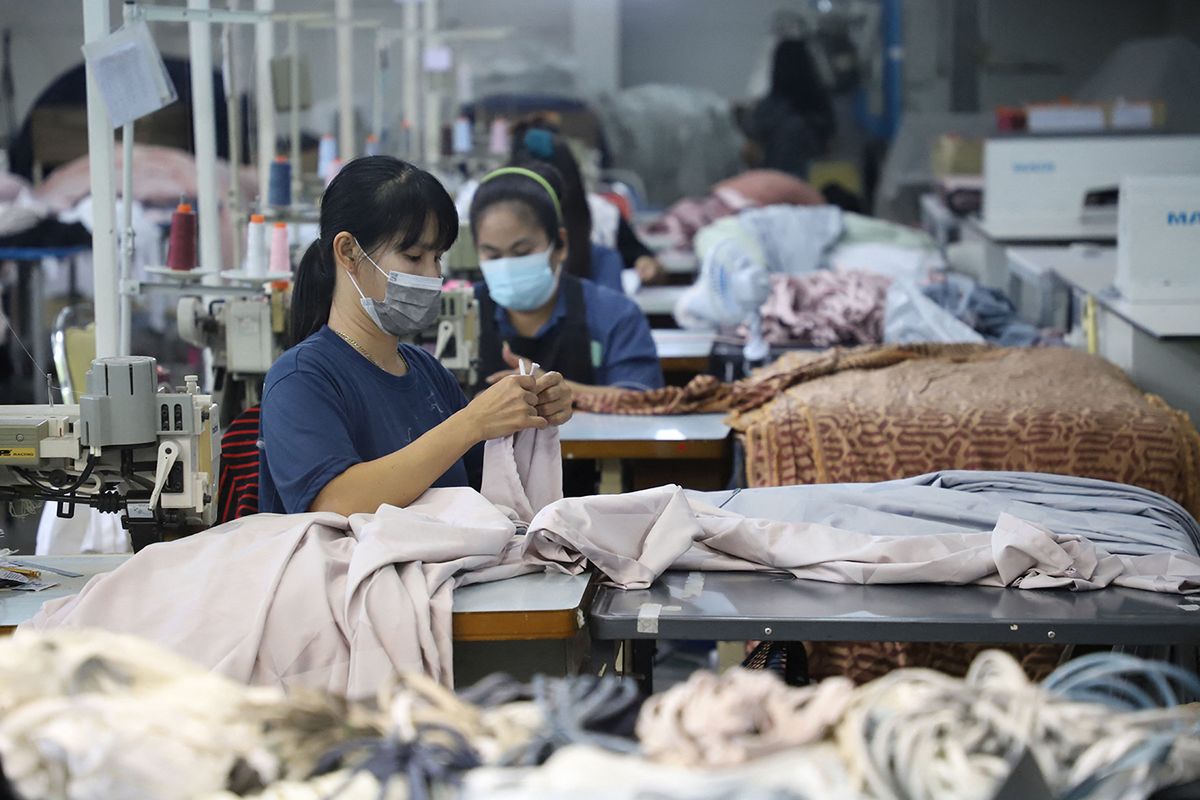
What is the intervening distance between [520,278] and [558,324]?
0.24 meters

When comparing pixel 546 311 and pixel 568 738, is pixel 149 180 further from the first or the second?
pixel 568 738

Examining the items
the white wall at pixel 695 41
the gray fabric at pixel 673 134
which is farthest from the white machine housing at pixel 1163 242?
the white wall at pixel 695 41

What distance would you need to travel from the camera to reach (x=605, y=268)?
4.47 meters

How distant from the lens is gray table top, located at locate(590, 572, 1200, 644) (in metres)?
1.93

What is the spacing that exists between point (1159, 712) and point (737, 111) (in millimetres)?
9653

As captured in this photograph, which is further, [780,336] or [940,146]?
[940,146]

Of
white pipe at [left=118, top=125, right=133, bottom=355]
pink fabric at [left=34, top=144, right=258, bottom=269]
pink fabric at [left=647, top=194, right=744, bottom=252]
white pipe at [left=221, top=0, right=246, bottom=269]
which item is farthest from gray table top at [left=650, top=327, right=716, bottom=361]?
pink fabric at [left=34, top=144, right=258, bottom=269]

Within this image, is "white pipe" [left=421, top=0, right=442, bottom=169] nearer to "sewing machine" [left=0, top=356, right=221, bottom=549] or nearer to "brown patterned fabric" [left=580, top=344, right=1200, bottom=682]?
"brown patterned fabric" [left=580, top=344, right=1200, bottom=682]

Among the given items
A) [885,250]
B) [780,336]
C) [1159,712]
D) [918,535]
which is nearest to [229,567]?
[918,535]

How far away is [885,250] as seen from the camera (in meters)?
6.06

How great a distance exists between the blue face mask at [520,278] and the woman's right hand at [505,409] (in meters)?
1.23

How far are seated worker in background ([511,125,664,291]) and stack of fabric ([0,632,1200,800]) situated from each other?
2.91 meters

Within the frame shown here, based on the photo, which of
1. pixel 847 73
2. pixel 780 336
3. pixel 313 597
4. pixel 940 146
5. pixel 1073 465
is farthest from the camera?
pixel 847 73

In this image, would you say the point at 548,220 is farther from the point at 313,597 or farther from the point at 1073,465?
the point at 313,597
